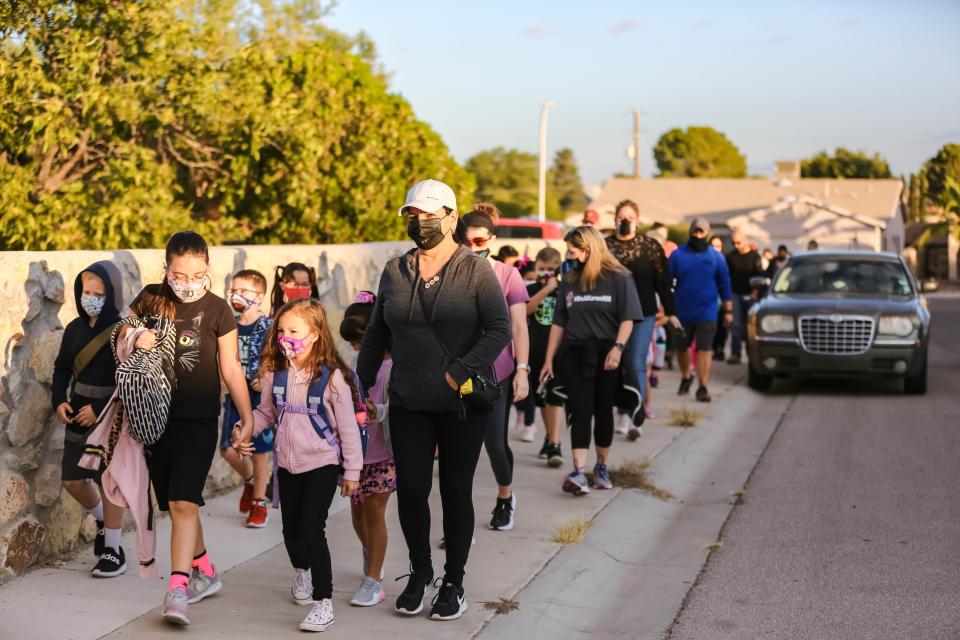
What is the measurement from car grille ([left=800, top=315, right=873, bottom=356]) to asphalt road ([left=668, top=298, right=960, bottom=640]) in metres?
1.40

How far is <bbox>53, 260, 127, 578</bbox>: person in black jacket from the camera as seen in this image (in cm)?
647

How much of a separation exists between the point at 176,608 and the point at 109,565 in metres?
1.01

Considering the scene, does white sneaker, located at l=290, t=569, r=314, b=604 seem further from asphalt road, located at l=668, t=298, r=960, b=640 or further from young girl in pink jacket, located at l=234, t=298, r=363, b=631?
asphalt road, located at l=668, t=298, r=960, b=640

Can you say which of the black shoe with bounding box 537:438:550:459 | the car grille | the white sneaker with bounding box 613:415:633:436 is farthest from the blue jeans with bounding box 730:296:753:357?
the black shoe with bounding box 537:438:550:459

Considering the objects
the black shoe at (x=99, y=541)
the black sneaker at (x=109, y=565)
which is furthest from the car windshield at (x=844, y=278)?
the black sneaker at (x=109, y=565)

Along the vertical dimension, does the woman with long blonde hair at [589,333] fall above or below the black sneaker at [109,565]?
above

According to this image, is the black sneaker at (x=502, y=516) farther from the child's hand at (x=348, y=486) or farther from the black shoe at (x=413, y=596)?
the child's hand at (x=348, y=486)

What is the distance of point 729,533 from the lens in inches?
329

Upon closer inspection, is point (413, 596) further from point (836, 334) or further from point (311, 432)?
point (836, 334)

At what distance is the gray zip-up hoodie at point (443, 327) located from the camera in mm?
5930

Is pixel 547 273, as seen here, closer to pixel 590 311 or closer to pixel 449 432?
pixel 590 311

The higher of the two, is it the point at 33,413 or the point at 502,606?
the point at 33,413

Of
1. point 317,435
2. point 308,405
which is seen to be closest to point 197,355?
point 308,405

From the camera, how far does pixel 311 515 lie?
5938 millimetres
